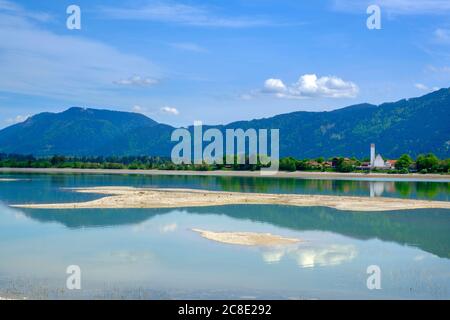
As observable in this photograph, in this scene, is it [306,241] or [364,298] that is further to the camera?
[306,241]

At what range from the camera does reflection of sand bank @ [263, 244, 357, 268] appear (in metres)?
21.9

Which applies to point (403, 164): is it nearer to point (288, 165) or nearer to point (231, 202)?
point (288, 165)

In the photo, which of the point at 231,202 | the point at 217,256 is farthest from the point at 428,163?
the point at 217,256

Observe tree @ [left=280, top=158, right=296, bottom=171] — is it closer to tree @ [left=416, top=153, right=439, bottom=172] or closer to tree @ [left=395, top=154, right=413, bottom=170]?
tree @ [left=395, top=154, right=413, bottom=170]

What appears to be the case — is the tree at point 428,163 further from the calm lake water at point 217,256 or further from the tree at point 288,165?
the calm lake water at point 217,256

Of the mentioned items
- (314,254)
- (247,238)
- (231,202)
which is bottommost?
(314,254)

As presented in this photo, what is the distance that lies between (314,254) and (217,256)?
169 inches

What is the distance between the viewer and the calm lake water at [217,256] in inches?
695

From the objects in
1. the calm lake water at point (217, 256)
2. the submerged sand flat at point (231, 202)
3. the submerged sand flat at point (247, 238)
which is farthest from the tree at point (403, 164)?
the submerged sand flat at point (247, 238)

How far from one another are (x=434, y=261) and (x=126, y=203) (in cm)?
2642

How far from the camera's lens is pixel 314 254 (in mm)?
23625

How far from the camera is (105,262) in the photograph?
2166 centimetres
